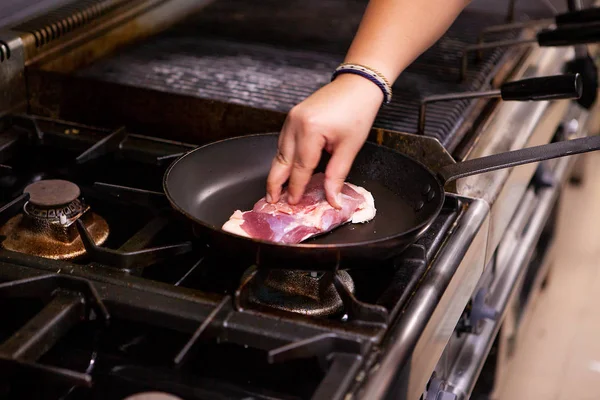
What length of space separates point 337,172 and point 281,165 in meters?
0.08

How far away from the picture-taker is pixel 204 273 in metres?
1.04

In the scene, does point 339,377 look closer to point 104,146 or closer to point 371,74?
point 371,74

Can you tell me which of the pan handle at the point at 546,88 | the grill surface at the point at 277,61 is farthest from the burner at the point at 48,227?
the pan handle at the point at 546,88

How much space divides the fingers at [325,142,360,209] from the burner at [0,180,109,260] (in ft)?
1.11

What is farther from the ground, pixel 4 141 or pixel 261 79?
pixel 261 79

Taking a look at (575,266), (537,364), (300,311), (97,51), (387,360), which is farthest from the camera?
(575,266)

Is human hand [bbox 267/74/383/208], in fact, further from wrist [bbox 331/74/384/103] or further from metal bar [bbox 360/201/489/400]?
metal bar [bbox 360/201/489/400]

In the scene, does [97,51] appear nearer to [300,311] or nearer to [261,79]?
[261,79]

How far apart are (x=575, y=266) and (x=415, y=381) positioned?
1.98 meters

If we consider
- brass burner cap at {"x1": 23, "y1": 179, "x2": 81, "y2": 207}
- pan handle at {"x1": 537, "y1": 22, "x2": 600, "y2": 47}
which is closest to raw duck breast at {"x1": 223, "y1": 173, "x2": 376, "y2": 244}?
brass burner cap at {"x1": 23, "y1": 179, "x2": 81, "y2": 207}

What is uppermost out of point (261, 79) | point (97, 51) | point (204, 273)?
point (261, 79)

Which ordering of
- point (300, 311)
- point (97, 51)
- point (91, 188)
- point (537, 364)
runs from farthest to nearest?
point (537, 364)
point (97, 51)
point (91, 188)
point (300, 311)

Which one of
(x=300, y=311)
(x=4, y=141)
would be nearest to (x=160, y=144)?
(x=4, y=141)

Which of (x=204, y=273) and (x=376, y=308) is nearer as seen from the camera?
(x=376, y=308)
